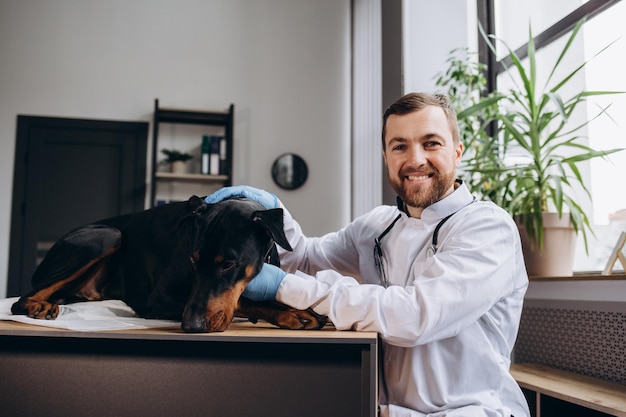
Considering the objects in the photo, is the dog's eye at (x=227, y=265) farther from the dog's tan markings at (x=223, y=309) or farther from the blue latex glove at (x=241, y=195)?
the blue latex glove at (x=241, y=195)

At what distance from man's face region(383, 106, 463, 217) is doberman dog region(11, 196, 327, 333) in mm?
432

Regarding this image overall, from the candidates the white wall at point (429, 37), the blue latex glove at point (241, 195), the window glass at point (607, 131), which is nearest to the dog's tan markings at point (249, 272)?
the blue latex glove at point (241, 195)

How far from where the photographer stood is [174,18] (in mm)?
5352

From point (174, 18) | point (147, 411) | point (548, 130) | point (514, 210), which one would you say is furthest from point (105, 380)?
point (174, 18)

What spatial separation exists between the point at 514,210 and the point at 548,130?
0.63 m

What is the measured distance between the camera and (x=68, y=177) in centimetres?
507

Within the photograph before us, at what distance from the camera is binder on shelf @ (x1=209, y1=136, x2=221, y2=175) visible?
5023 millimetres

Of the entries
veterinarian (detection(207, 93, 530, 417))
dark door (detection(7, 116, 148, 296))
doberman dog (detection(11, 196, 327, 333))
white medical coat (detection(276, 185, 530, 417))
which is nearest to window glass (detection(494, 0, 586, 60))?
veterinarian (detection(207, 93, 530, 417))

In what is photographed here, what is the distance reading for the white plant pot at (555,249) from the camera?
2.62 m

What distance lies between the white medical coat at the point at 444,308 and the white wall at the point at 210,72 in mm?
3660

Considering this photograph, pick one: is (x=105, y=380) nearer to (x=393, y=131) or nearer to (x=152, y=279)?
(x=152, y=279)

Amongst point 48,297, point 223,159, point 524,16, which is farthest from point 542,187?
point 223,159

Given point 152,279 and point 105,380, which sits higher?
point 152,279

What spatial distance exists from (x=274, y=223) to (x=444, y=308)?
0.46m
